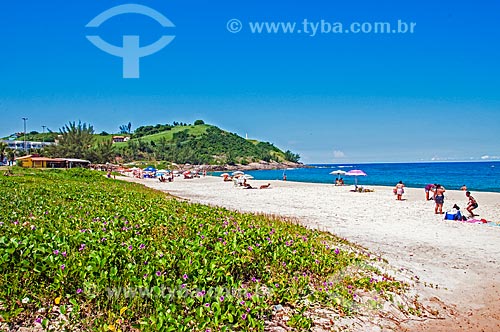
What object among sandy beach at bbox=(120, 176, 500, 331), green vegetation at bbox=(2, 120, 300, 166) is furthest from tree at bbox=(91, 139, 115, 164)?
sandy beach at bbox=(120, 176, 500, 331)

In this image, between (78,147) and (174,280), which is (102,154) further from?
(174,280)

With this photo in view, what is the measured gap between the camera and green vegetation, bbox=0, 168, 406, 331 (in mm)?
5340

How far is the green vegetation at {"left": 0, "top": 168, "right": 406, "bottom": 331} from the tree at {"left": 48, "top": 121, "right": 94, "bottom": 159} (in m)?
103

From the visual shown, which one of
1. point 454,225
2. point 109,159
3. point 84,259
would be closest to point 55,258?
point 84,259

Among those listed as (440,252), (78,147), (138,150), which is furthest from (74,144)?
(440,252)

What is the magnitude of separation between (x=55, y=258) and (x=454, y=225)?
16.0 metres

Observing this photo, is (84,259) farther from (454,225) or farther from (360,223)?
(454,225)

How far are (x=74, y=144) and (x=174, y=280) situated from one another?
362 ft

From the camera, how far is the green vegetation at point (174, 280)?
5340 millimetres

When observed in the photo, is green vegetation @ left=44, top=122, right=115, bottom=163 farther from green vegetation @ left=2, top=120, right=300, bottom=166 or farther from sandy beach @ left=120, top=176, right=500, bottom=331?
sandy beach @ left=120, top=176, right=500, bottom=331

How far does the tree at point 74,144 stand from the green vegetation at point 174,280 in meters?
103

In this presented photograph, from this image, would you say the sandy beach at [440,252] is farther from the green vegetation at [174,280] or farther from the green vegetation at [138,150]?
the green vegetation at [138,150]

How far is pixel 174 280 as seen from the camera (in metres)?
6.13

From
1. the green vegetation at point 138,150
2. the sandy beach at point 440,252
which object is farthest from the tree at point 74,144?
the sandy beach at point 440,252
